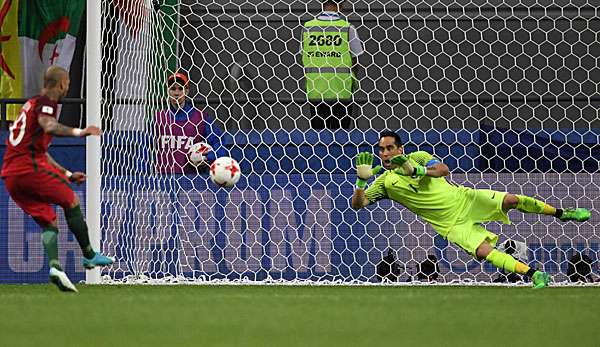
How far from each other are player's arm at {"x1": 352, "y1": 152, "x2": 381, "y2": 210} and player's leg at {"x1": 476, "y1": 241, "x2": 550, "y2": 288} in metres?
0.97

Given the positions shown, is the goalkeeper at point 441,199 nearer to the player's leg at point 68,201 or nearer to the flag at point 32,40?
the player's leg at point 68,201

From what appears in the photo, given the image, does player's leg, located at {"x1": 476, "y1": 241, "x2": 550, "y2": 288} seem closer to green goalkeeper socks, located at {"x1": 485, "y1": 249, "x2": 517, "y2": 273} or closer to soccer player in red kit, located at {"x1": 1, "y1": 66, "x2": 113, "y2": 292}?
green goalkeeper socks, located at {"x1": 485, "y1": 249, "x2": 517, "y2": 273}

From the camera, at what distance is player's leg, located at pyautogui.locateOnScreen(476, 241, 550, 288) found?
28.7ft

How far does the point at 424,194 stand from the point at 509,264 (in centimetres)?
108

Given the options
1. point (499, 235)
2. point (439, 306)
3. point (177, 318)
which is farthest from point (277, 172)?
point (177, 318)

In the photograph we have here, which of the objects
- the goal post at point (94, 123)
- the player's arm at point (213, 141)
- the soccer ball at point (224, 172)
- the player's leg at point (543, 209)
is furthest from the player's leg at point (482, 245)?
the goal post at point (94, 123)

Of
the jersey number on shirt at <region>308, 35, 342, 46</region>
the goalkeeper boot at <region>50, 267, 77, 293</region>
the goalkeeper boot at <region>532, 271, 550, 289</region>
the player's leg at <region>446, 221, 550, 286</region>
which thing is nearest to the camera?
the goalkeeper boot at <region>50, 267, 77, 293</region>

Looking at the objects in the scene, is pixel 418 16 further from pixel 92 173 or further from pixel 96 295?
pixel 96 295

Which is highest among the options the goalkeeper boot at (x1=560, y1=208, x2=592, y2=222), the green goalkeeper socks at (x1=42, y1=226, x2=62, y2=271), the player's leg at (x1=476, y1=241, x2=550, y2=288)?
the goalkeeper boot at (x1=560, y1=208, x2=592, y2=222)

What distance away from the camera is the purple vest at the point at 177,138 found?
10.4 metres

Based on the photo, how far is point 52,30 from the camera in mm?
12789

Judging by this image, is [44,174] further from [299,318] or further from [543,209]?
[543,209]

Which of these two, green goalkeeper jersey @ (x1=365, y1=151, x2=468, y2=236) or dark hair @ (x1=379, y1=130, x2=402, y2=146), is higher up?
dark hair @ (x1=379, y1=130, x2=402, y2=146)

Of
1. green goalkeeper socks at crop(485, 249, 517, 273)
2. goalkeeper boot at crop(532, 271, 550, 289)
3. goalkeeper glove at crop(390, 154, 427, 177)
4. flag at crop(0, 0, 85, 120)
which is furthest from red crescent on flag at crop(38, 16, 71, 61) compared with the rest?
goalkeeper boot at crop(532, 271, 550, 289)
